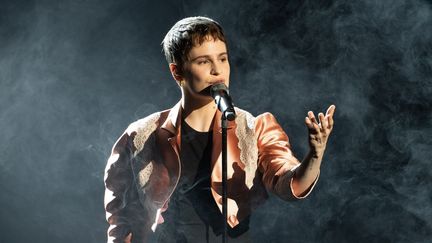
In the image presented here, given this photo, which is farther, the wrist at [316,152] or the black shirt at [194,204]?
the black shirt at [194,204]

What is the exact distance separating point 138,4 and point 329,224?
5.57ft

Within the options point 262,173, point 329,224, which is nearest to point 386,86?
point 329,224

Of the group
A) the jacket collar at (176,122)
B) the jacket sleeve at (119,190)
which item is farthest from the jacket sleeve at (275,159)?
the jacket sleeve at (119,190)

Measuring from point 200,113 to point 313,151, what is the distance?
586mm

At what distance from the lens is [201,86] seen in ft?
8.27

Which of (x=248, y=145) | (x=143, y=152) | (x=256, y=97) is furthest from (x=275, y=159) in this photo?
(x=256, y=97)

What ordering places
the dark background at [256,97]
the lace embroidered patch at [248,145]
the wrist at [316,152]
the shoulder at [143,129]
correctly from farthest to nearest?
the dark background at [256,97], the shoulder at [143,129], the lace embroidered patch at [248,145], the wrist at [316,152]

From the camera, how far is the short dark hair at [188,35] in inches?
101

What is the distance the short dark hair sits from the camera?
2.55 m

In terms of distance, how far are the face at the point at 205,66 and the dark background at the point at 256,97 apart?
4.12 feet

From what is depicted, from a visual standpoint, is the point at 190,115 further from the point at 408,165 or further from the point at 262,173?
the point at 408,165

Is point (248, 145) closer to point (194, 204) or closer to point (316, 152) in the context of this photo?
point (194, 204)

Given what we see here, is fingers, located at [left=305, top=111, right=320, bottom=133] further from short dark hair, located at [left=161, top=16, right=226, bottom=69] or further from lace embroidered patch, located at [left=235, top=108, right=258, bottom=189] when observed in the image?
short dark hair, located at [left=161, top=16, right=226, bottom=69]

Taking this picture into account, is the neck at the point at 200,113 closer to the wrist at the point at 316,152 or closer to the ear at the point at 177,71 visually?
the ear at the point at 177,71
